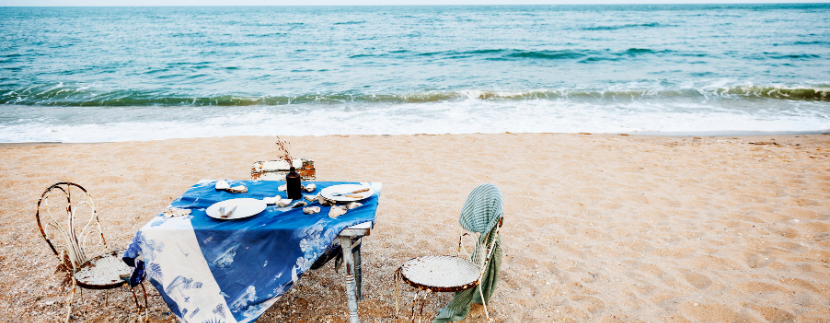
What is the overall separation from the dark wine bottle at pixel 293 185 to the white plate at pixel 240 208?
164 millimetres

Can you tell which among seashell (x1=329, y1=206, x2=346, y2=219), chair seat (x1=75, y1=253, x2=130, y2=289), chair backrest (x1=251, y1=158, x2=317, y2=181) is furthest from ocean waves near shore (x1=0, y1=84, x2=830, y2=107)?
seashell (x1=329, y1=206, x2=346, y2=219)

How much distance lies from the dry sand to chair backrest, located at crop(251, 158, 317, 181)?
2.72 feet

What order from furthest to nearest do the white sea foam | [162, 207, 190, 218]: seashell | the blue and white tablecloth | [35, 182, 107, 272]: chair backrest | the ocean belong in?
the ocean < the white sea foam < [35, 182, 107, 272]: chair backrest < [162, 207, 190, 218]: seashell < the blue and white tablecloth

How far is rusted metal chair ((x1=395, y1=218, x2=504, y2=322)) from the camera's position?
2.45 m

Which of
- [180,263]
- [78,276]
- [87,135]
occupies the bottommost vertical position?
[87,135]

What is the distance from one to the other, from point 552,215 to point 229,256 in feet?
10.4

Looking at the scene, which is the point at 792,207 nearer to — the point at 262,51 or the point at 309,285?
the point at 309,285

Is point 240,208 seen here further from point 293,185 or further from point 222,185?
point 222,185

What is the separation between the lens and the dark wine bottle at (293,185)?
2.57 meters

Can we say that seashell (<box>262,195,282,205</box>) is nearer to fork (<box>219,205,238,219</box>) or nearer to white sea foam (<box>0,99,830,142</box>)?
fork (<box>219,205,238,219</box>)

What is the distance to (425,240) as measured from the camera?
3920mm

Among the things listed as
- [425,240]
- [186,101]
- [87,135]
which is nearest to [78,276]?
[425,240]

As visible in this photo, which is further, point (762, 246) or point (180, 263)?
point (762, 246)

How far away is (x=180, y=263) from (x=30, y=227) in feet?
9.69
